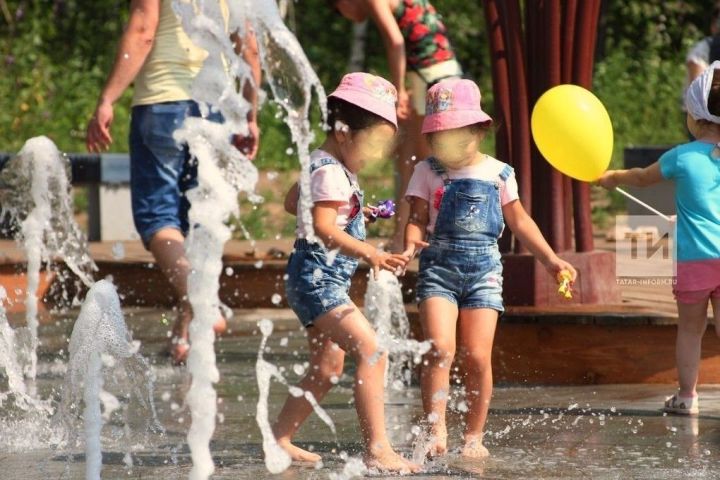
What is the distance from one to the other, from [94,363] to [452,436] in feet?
4.26

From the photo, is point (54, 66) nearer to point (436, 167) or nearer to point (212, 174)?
point (436, 167)

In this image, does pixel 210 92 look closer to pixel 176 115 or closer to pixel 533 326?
pixel 176 115

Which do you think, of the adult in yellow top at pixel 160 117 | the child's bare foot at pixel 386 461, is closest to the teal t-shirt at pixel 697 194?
the child's bare foot at pixel 386 461

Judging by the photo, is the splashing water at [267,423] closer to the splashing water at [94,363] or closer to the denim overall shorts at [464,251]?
the splashing water at [94,363]

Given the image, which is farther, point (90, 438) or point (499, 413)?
point (499, 413)

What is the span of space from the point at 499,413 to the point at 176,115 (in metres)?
1.93

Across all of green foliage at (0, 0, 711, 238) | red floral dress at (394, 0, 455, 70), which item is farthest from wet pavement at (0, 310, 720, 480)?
green foliage at (0, 0, 711, 238)

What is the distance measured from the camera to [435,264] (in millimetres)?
5312

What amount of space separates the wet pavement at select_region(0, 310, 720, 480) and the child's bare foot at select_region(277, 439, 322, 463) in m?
0.06

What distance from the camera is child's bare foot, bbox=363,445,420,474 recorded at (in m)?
4.86

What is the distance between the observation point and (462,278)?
5.28m

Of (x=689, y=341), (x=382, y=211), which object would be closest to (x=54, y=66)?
(x=689, y=341)

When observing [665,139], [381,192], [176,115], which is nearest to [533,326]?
[176,115]

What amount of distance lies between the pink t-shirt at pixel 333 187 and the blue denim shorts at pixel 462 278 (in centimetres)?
39
